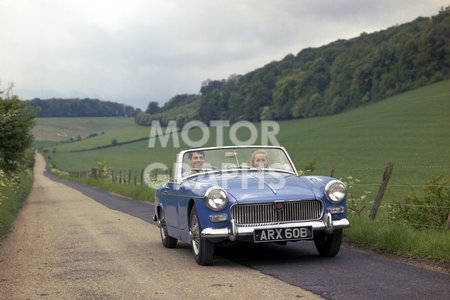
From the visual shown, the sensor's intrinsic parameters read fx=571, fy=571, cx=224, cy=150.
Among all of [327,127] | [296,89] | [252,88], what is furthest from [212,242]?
[252,88]

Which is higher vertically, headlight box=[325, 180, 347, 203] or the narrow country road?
headlight box=[325, 180, 347, 203]

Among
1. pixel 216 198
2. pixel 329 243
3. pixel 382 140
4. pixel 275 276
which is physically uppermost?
pixel 216 198

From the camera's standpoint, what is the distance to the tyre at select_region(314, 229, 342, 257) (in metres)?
7.71

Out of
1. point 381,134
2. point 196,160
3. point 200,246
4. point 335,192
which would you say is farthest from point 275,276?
point 381,134

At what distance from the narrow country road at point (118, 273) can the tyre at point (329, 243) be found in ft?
4.23

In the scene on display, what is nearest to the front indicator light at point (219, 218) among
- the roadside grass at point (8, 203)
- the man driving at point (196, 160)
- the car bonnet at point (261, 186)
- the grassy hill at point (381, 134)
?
the car bonnet at point (261, 186)

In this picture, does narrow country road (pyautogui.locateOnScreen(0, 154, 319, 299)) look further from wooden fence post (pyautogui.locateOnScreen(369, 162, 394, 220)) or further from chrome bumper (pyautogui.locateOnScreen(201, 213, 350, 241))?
wooden fence post (pyautogui.locateOnScreen(369, 162, 394, 220))

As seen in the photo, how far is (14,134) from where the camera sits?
27828 mm

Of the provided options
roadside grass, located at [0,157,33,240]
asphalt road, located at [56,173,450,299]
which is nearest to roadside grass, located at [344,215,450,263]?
asphalt road, located at [56,173,450,299]

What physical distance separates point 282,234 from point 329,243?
37.2 inches

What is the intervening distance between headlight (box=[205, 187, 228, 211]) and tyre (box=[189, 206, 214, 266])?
1.25 ft

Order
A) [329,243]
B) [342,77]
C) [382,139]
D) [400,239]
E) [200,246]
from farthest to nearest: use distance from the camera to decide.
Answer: [342,77], [382,139], [400,239], [329,243], [200,246]

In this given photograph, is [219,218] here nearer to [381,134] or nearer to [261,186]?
[261,186]

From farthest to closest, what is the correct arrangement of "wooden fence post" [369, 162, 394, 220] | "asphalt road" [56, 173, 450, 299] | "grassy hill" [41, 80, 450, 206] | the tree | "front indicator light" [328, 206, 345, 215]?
"grassy hill" [41, 80, 450, 206] → the tree → "wooden fence post" [369, 162, 394, 220] → "front indicator light" [328, 206, 345, 215] → "asphalt road" [56, 173, 450, 299]
